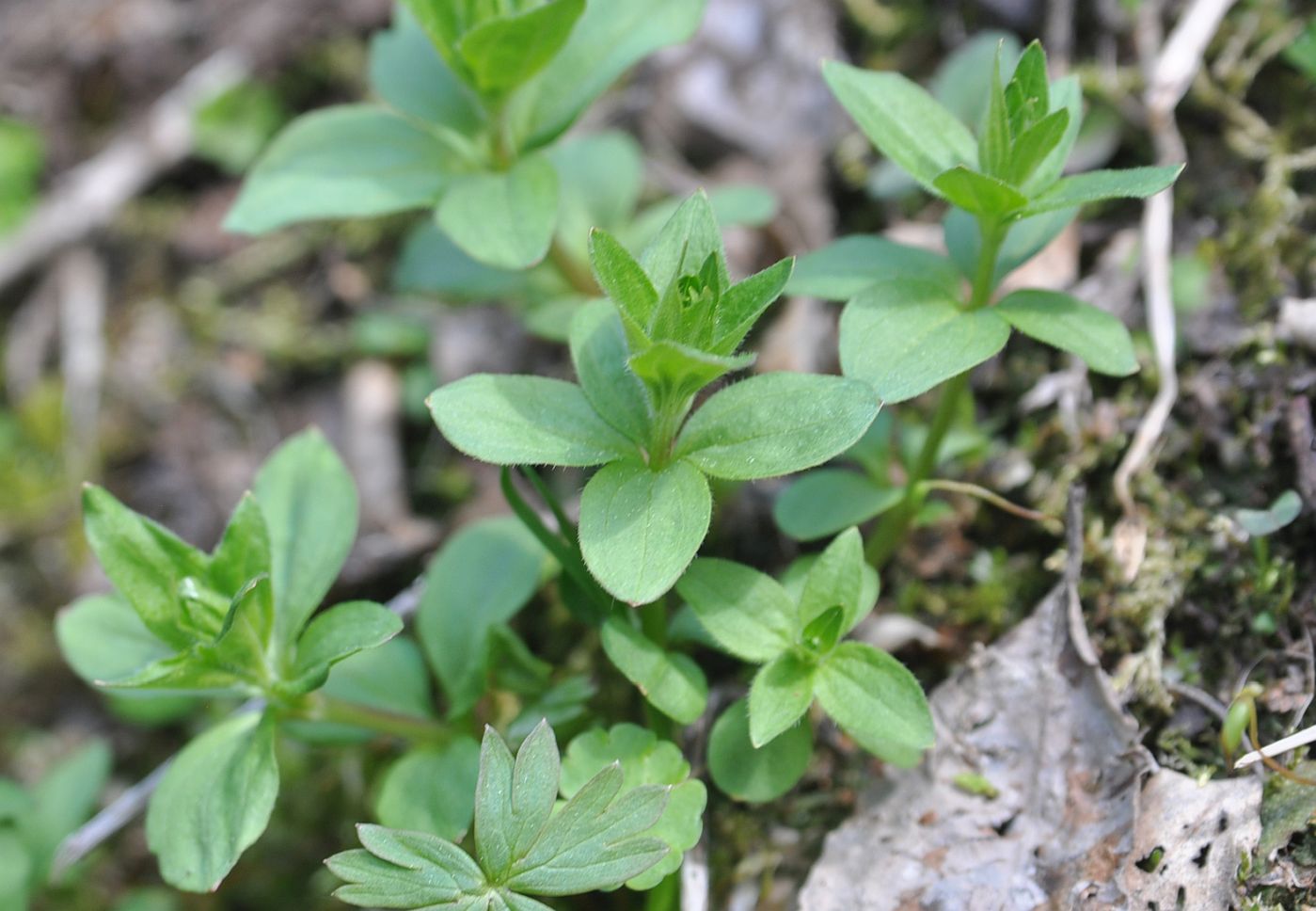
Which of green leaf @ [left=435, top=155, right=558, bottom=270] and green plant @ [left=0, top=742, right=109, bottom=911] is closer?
green leaf @ [left=435, top=155, right=558, bottom=270]

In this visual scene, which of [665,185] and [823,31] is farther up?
[823,31]

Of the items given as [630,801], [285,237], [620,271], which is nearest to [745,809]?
[630,801]

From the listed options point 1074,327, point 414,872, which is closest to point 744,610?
point 414,872

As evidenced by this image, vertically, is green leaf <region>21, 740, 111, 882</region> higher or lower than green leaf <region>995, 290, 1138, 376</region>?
lower

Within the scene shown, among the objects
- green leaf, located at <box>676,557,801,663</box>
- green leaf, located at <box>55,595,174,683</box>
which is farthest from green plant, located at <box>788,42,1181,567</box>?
green leaf, located at <box>55,595,174,683</box>

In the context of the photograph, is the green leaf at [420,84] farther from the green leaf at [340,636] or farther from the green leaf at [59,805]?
the green leaf at [59,805]

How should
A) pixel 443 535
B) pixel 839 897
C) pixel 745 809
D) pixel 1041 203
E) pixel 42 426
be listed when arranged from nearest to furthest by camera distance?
pixel 1041 203 → pixel 839 897 → pixel 745 809 → pixel 443 535 → pixel 42 426

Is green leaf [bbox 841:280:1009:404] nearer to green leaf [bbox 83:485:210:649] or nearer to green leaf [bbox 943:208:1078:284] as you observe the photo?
green leaf [bbox 943:208:1078:284]

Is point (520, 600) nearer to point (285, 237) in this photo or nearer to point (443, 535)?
point (443, 535)
